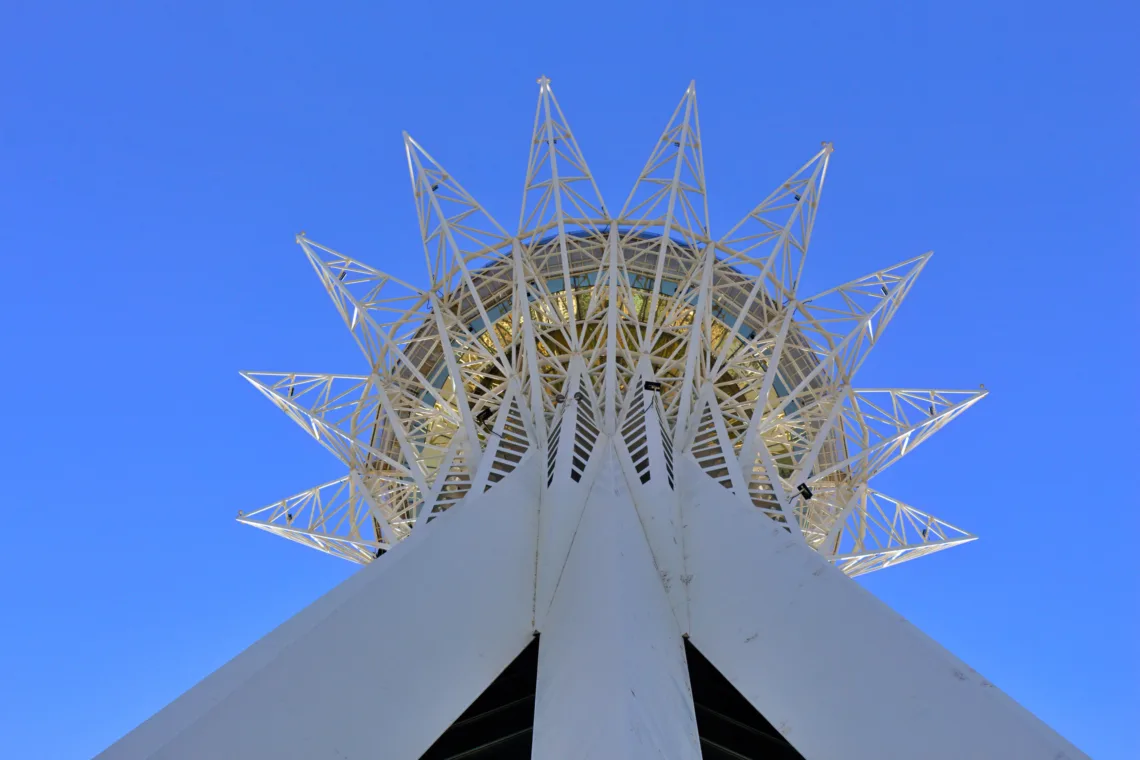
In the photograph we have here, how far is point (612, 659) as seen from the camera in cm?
789

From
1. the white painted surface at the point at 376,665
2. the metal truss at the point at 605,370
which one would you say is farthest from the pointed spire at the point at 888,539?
the white painted surface at the point at 376,665

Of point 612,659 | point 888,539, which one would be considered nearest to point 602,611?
point 612,659

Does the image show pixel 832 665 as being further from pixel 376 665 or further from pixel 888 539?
pixel 888 539

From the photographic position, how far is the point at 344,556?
76.9 feet

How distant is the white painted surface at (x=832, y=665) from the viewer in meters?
5.90

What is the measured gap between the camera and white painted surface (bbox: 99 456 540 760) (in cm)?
625

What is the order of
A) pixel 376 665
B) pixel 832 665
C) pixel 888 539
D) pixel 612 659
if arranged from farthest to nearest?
pixel 888 539 → pixel 612 659 → pixel 376 665 → pixel 832 665

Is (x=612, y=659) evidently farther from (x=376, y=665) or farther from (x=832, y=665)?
(x=376, y=665)

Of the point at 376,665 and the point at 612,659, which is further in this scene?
the point at 612,659

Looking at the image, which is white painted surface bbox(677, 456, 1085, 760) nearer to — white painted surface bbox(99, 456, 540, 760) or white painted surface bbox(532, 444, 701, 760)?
white painted surface bbox(532, 444, 701, 760)

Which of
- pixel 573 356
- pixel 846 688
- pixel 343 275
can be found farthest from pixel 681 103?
pixel 846 688

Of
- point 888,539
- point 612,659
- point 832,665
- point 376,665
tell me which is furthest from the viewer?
point 888,539

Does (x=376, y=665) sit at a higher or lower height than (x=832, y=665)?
higher

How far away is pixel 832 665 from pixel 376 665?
4.31m
